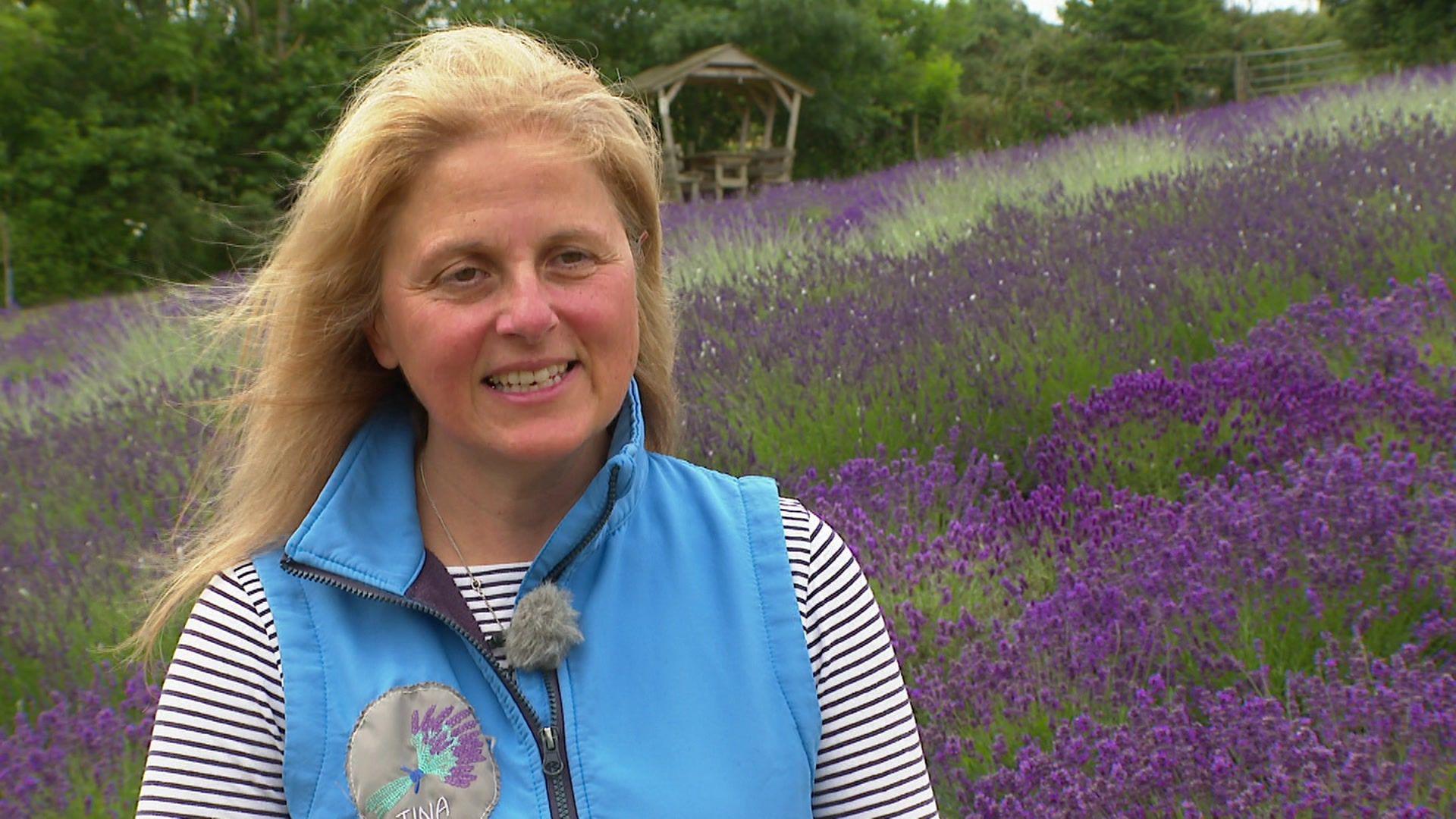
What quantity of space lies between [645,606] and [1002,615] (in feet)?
5.37

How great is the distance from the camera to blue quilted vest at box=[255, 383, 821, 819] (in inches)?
47.8

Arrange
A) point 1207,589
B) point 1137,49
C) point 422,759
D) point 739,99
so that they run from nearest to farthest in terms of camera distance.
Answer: point 422,759
point 1207,589
point 1137,49
point 739,99

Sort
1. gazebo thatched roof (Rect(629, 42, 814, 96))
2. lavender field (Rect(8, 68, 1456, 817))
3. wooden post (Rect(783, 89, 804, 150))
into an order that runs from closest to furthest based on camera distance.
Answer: lavender field (Rect(8, 68, 1456, 817))
gazebo thatched roof (Rect(629, 42, 814, 96))
wooden post (Rect(783, 89, 804, 150))

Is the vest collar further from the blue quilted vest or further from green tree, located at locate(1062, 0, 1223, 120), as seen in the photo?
green tree, located at locate(1062, 0, 1223, 120)

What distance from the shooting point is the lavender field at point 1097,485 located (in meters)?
2.17

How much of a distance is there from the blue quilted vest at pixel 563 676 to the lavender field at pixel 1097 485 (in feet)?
2.62

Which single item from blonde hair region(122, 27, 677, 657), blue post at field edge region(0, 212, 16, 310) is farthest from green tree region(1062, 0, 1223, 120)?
blonde hair region(122, 27, 677, 657)

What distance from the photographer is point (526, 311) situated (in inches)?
51.4

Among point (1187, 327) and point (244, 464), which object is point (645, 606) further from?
point (1187, 327)

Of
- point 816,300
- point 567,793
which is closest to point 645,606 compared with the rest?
point 567,793

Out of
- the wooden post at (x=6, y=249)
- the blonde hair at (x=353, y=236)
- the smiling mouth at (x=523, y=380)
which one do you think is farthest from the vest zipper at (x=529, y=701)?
the wooden post at (x=6, y=249)

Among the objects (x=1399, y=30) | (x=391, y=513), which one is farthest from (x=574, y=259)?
(x=1399, y=30)

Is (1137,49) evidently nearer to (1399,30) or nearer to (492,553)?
(1399,30)

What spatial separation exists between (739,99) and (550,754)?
26770 mm
